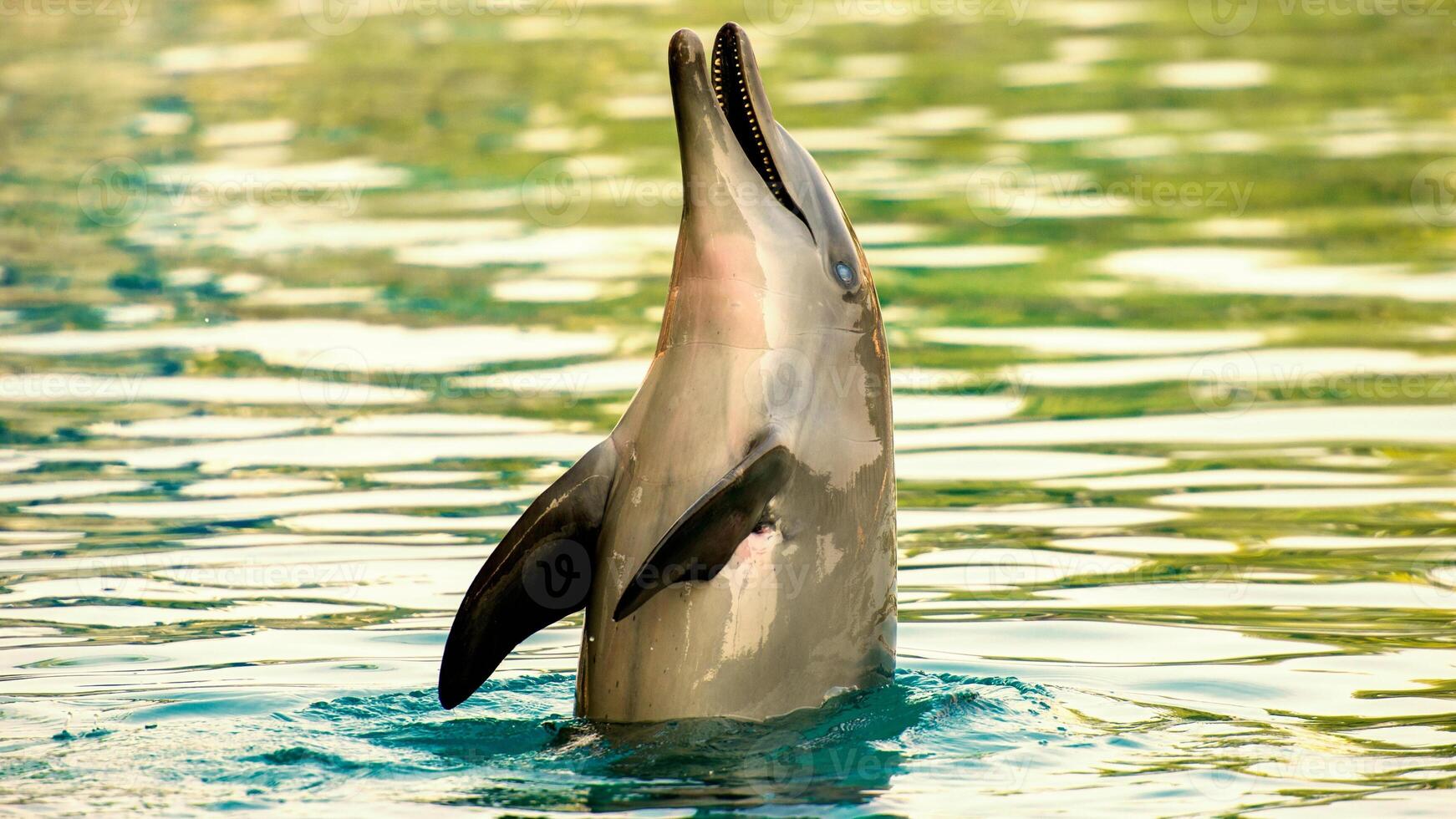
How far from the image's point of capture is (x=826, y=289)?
739 centimetres

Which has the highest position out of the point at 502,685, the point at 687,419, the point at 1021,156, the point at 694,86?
the point at 1021,156

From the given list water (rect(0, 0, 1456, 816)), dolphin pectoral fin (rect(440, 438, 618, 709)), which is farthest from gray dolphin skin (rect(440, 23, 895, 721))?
water (rect(0, 0, 1456, 816))

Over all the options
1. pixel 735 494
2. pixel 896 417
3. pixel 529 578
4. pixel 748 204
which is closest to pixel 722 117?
pixel 748 204

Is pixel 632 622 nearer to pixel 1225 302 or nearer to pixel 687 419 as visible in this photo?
pixel 687 419

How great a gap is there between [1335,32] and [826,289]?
24509 mm

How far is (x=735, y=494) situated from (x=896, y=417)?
6.17 m

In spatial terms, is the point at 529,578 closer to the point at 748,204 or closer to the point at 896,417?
the point at 748,204

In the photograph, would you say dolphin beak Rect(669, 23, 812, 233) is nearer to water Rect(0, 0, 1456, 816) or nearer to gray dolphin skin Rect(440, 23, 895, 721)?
gray dolphin skin Rect(440, 23, 895, 721)

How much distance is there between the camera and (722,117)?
735cm

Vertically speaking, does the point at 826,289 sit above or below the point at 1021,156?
below

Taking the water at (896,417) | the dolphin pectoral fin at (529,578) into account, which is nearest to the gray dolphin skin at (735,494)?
the dolphin pectoral fin at (529,578)

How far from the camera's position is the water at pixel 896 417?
23.0ft

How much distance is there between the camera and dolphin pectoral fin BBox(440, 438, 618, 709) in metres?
7.09

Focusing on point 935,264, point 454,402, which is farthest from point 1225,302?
point 454,402
